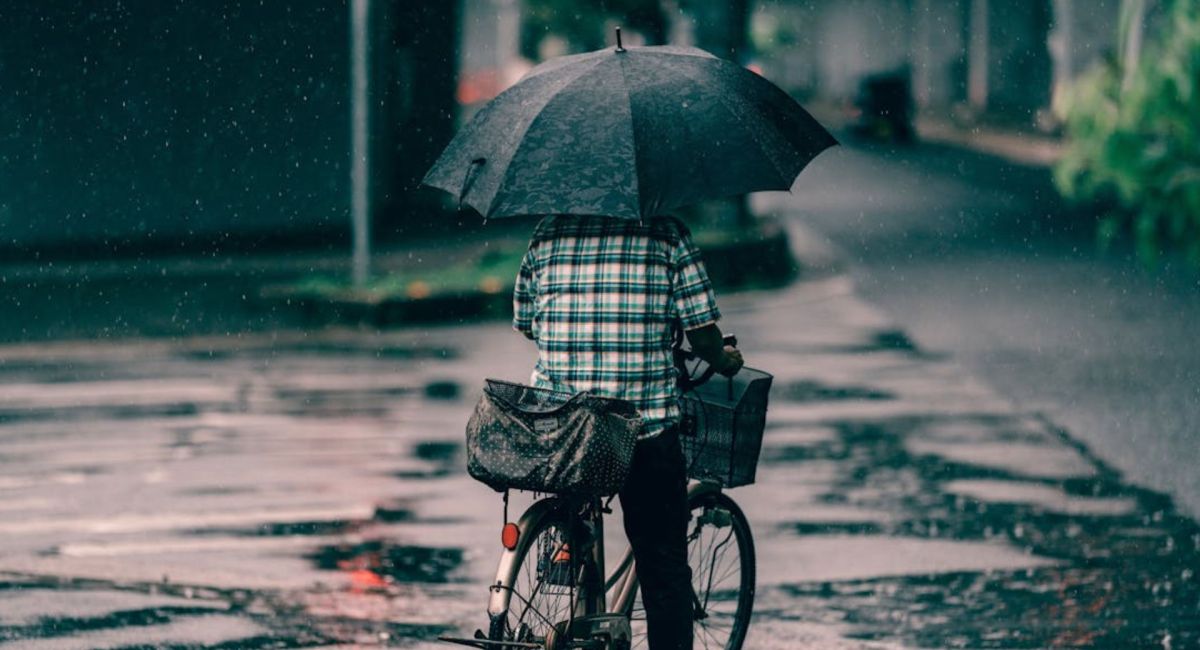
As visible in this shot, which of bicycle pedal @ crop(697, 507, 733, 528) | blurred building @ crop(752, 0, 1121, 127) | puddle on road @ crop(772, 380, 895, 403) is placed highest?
blurred building @ crop(752, 0, 1121, 127)

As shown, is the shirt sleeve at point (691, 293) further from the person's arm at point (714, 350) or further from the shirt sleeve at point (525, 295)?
the shirt sleeve at point (525, 295)

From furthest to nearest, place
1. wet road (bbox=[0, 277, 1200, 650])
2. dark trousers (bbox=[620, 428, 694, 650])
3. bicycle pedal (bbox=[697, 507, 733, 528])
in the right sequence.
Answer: wet road (bbox=[0, 277, 1200, 650])
bicycle pedal (bbox=[697, 507, 733, 528])
dark trousers (bbox=[620, 428, 694, 650])

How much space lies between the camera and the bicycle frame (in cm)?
475

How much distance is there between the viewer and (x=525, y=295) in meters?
5.18

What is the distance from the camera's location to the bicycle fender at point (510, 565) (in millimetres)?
4742

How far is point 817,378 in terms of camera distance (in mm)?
12805

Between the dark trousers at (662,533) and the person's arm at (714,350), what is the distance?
0.23 metres

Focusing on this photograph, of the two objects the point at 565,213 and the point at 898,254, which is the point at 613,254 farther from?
the point at 898,254

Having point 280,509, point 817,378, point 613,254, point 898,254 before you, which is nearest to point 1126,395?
point 817,378

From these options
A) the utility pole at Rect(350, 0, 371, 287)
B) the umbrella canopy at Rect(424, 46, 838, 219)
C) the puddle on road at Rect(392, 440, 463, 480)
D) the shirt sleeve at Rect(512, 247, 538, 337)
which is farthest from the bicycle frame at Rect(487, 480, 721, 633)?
the utility pole at Rect(350, 0, 371, 287)

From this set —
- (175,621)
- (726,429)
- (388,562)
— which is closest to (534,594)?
(726,429)

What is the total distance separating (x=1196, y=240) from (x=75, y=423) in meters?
10.9

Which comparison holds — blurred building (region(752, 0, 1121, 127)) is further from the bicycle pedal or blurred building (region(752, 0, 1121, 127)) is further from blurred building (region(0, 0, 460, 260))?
the bicycle pedal

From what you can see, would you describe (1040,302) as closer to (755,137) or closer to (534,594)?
(755,137)
